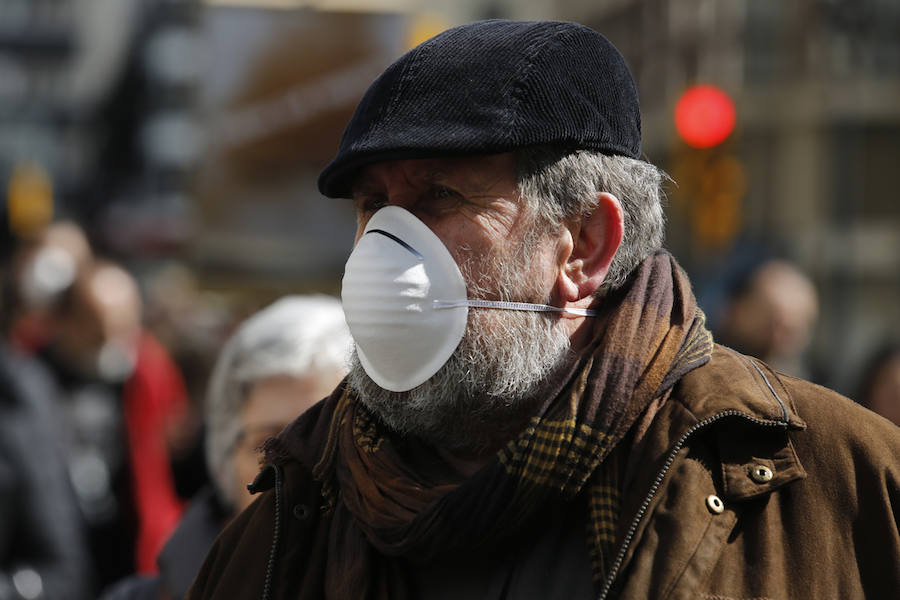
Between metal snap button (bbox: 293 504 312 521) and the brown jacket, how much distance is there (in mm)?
640

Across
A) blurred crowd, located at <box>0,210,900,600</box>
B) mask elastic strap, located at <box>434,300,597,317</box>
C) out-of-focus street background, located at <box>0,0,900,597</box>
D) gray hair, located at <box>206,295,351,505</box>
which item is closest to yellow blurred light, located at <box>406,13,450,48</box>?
out-of-focus street background, located at <box>0,0,900,597</box>

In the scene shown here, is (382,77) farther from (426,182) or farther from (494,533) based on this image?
(494,533)

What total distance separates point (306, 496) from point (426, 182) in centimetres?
66

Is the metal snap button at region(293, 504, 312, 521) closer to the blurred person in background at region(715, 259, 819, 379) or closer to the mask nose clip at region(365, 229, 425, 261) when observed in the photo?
the mask nose clip at region(365, 229, 425, 261)

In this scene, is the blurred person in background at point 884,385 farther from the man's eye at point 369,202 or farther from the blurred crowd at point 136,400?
the man's eye at point 369,202

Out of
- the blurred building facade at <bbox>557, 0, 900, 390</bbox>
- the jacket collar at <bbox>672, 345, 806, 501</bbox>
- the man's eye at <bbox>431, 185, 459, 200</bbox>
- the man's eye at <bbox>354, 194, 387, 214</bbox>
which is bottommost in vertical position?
the blurred building facade at <bbox>557, 0, 900, 390</bbox>

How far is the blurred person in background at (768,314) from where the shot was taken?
5660mm

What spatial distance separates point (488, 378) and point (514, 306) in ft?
0.48

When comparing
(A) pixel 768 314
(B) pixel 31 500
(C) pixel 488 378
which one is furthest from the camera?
(A) pixel 768 314

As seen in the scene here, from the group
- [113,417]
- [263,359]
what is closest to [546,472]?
[263,359]

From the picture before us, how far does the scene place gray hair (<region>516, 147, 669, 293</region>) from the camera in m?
2.37

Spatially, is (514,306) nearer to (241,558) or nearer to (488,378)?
(488,378)

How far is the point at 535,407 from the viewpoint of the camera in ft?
8.02

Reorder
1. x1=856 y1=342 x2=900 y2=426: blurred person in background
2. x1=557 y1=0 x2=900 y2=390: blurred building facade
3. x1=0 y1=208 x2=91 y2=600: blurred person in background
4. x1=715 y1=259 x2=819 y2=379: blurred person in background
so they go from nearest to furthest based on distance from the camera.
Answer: x1=0 y1=208 x2=91 y2=600: blurred person in background
x1=856 y1=342 x2=900 y2=426: blurred person in background
x1=715 y1=259 x2=819 y2=379: blurred person in background
x1=557 y1=0 x2=900 y2=390: blurred building facade
